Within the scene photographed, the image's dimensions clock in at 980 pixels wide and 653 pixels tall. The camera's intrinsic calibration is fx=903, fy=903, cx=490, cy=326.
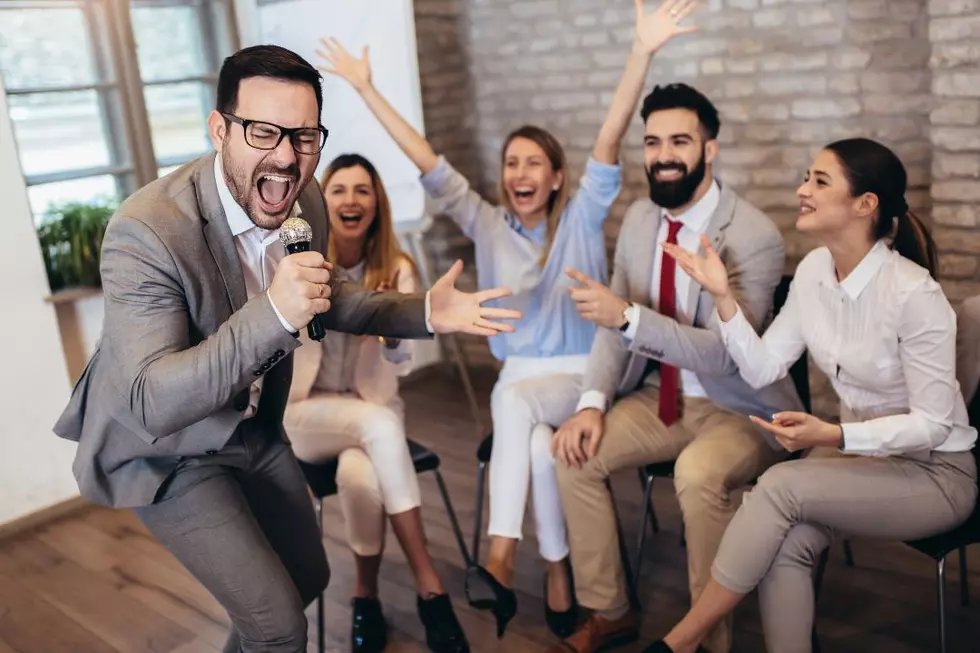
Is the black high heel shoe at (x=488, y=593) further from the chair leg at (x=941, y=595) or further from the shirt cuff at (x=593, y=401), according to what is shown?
the chair leg at (x=941, y=595)

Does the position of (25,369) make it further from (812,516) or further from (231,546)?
(812,516)

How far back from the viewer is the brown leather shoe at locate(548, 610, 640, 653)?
7.71ft

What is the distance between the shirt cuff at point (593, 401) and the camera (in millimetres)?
2492

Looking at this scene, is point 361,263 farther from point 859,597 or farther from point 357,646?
point 859,597

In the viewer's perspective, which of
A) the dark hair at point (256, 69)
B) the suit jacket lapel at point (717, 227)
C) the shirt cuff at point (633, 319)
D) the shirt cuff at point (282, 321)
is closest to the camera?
the shirt cuff at point (282, 321)

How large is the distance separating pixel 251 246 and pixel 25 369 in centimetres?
200

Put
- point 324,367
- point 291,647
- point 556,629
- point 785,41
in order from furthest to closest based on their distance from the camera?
point 785,41
point 324,367
point 556,629
point 291,647

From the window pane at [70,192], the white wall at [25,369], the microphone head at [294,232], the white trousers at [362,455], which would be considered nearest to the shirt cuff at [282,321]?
the microphone head at [294,232]

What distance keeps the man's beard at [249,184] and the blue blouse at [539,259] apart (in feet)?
3.77

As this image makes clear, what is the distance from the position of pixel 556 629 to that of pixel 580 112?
7.97ft

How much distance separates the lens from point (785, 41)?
338 centimetres

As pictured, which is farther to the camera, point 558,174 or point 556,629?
point 558,174

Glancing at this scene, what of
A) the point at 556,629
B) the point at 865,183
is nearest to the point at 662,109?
the point at 865,183

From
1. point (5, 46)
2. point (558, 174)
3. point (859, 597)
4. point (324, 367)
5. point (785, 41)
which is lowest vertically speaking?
point (859, 597)
